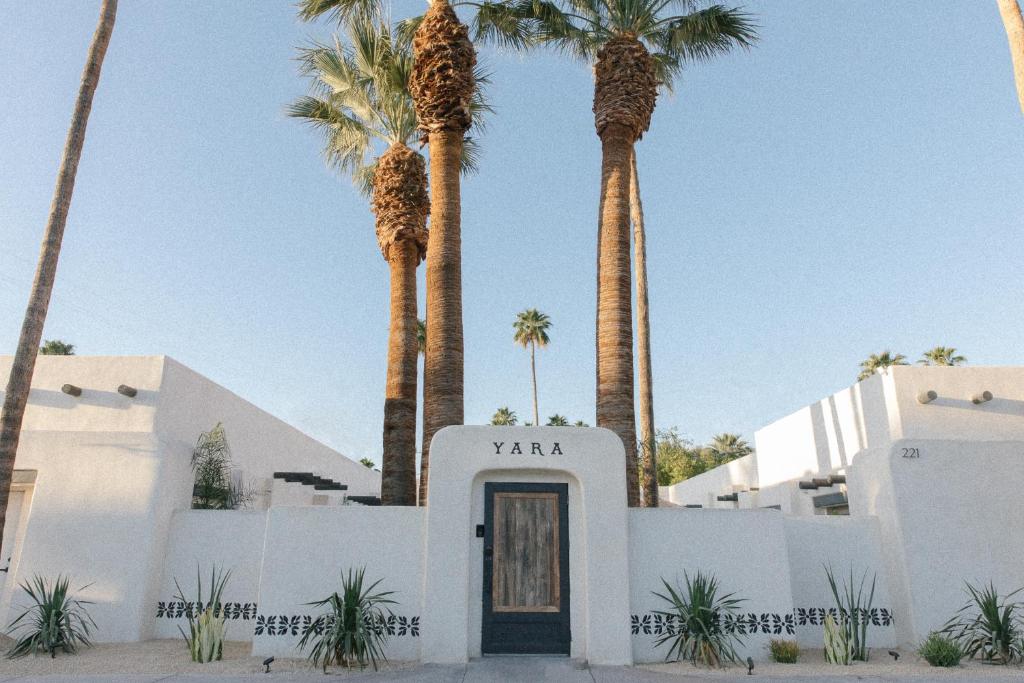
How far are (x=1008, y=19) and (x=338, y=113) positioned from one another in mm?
13647

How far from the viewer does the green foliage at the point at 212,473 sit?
42.9 ft

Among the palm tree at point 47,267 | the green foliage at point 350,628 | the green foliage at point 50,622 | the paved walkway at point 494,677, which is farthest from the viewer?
the palm tree at point 47,267

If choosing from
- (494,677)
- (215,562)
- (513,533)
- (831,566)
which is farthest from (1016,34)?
(215,562)

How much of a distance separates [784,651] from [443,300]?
7.75 m

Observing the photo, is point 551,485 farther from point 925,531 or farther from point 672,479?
point 672,479

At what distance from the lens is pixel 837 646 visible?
9430mm

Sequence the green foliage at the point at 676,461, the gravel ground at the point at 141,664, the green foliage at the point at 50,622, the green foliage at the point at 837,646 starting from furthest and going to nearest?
the green foliage at the point at 676,461
the green foliage at the point at 50,622
the green foliage at the point at 837,646
the gravel ground at the point at 141,664

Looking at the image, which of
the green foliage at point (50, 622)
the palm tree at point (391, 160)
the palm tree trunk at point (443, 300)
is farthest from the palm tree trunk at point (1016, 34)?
the green foliage at point (50, 622)

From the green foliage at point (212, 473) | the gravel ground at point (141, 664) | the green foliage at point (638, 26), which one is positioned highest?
the green foliage at point (638, 26)

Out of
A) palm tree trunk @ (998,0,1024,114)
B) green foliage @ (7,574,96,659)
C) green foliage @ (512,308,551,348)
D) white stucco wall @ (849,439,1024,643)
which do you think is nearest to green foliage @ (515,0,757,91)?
palm tree trunk @ (998,0,1024,114)

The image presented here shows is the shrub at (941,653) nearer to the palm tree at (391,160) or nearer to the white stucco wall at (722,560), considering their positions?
the white stucco wall at (722,560)

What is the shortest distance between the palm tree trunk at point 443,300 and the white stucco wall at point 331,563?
5.02ft

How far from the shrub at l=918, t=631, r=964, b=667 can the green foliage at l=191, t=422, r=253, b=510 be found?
12005 millimetres

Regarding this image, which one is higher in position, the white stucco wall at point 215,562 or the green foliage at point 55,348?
the green foliage at point 55,348
